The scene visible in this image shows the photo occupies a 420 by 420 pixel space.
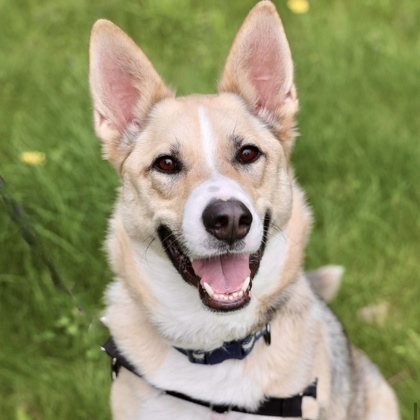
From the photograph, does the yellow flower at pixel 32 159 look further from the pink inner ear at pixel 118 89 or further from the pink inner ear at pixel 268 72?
the pink inner ear at pixel 268 72

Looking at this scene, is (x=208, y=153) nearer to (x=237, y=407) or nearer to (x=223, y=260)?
(x=223, y=260)

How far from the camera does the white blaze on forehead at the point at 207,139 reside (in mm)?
2649

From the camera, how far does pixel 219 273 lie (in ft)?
8.54

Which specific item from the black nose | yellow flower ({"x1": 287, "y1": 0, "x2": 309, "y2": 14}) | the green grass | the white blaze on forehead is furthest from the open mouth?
yellow flower ({"x1": 287, "y1": 0, "x2": 309, "y2": 14})

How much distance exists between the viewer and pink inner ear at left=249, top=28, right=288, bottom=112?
2812 mm

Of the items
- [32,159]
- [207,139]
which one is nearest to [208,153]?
[207,139]

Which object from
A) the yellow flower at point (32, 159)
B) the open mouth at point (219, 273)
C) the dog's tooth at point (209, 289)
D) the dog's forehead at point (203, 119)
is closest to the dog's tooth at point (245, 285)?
the open mouth at point (219, 273)

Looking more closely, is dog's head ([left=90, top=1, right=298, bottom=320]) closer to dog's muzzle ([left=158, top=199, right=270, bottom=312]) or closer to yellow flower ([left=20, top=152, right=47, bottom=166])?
dog's muzzle ([left=158, top=199, right=270, bottom=312])

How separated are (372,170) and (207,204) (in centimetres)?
250

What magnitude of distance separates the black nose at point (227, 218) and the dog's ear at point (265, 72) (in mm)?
683

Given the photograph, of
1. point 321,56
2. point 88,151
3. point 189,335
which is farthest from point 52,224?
point 321,56

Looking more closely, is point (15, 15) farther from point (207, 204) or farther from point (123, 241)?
point (207, 204)

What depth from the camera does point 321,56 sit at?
521 cm

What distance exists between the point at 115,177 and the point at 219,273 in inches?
70.5
